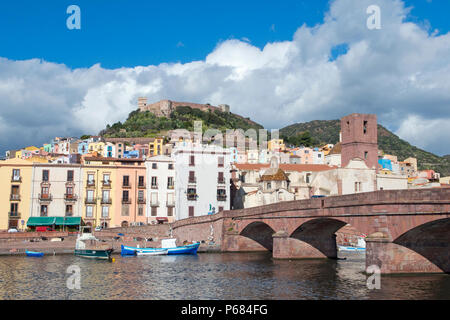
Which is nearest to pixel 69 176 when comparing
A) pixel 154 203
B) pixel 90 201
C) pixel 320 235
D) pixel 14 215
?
pixel 90 201

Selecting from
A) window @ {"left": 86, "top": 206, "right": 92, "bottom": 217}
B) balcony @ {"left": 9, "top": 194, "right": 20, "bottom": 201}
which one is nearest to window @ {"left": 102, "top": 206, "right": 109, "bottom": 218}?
window @ {"left": 86, "top": 206, "right": 92, "bottom": 217}

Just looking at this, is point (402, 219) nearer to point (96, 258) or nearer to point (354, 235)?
point (96, 258)

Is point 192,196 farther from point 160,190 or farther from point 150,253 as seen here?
point 150,253

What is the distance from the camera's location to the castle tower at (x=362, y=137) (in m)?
87.2

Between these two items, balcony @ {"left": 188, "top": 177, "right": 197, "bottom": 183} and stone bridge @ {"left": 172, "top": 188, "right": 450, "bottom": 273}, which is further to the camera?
balcony @ {"left": 188, "top": 177, "right": 197, "bottom": 183}

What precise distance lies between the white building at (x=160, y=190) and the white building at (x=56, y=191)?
10.5m

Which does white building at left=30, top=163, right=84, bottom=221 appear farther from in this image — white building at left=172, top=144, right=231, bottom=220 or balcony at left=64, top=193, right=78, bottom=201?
white building at left=172, top=144, right=231, bottom=220

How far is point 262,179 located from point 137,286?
152 feet

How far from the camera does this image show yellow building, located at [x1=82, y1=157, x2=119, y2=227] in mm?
70000

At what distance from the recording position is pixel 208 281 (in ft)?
113

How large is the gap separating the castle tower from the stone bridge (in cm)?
4112

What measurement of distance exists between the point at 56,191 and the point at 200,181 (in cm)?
2208

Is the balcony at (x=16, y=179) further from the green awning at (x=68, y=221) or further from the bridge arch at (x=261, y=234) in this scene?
the bridge arch at (x=261, y=234)
